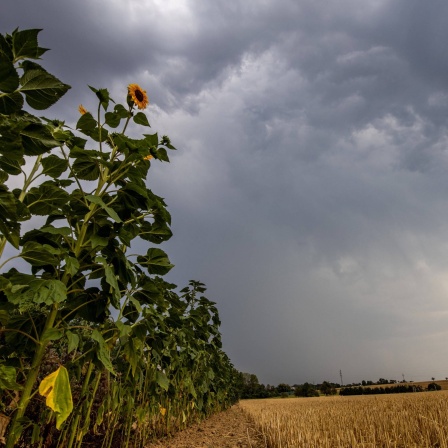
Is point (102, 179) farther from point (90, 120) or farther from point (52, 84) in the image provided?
point (52, 84)

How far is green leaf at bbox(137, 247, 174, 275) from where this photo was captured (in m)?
2.77

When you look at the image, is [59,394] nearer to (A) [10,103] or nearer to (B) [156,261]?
(B) [156,261]

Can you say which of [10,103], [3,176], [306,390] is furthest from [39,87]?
[306,390]

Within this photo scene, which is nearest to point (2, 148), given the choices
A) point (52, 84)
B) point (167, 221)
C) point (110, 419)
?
point (52, 84)

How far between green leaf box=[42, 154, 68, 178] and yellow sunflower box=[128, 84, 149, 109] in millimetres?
766

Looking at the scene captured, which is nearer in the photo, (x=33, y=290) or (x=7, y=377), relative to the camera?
(x=7, y=377)

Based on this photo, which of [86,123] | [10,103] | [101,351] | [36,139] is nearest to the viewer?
[10,103]

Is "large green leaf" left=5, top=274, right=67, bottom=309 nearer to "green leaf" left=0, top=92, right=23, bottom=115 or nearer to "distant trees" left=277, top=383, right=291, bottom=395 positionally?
"green leaf" left=0, top=92, right=23, bottom=115

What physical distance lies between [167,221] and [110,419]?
3.24 metres

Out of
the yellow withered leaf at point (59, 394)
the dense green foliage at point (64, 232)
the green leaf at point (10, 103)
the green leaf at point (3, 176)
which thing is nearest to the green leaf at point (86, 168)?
the dense green foliage at point (64, 232)

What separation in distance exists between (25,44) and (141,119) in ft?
3.77

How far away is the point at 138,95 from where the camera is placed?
112 inches

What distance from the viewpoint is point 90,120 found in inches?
99.1

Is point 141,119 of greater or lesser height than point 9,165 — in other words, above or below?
above
